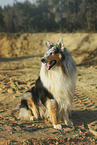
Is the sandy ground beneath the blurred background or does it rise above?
beneath

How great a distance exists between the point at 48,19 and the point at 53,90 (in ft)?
98.4

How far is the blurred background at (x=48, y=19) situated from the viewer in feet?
87.0

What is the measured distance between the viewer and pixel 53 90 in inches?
176

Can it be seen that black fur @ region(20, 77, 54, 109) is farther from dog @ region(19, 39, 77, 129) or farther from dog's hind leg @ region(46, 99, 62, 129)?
dog's hind leg @ region(46, 99, 62, 129)

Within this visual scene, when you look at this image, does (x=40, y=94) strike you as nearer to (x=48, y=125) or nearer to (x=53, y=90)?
(x=53, y=90)

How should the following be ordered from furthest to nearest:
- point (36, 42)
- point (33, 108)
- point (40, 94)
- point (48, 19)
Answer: point (48, 19) < point (36, 42) < point (33, 108) < point (40, 94)

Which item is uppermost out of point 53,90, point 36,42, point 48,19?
point 48,19

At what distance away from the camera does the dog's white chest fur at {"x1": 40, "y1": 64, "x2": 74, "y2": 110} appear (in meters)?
4.33

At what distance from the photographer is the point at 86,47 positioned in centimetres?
1977

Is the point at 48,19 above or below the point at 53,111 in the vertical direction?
above

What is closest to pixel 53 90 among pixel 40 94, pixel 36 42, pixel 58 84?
pixel 58 84

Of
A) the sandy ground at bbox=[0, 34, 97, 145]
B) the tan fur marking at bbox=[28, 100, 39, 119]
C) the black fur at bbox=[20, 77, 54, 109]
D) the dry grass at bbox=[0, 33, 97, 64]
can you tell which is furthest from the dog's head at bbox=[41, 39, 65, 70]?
the dry grass at bbox=[0, 33, 97, 64]

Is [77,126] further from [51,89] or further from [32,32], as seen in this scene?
[32,32]

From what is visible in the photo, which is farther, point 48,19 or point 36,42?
point 48,19
